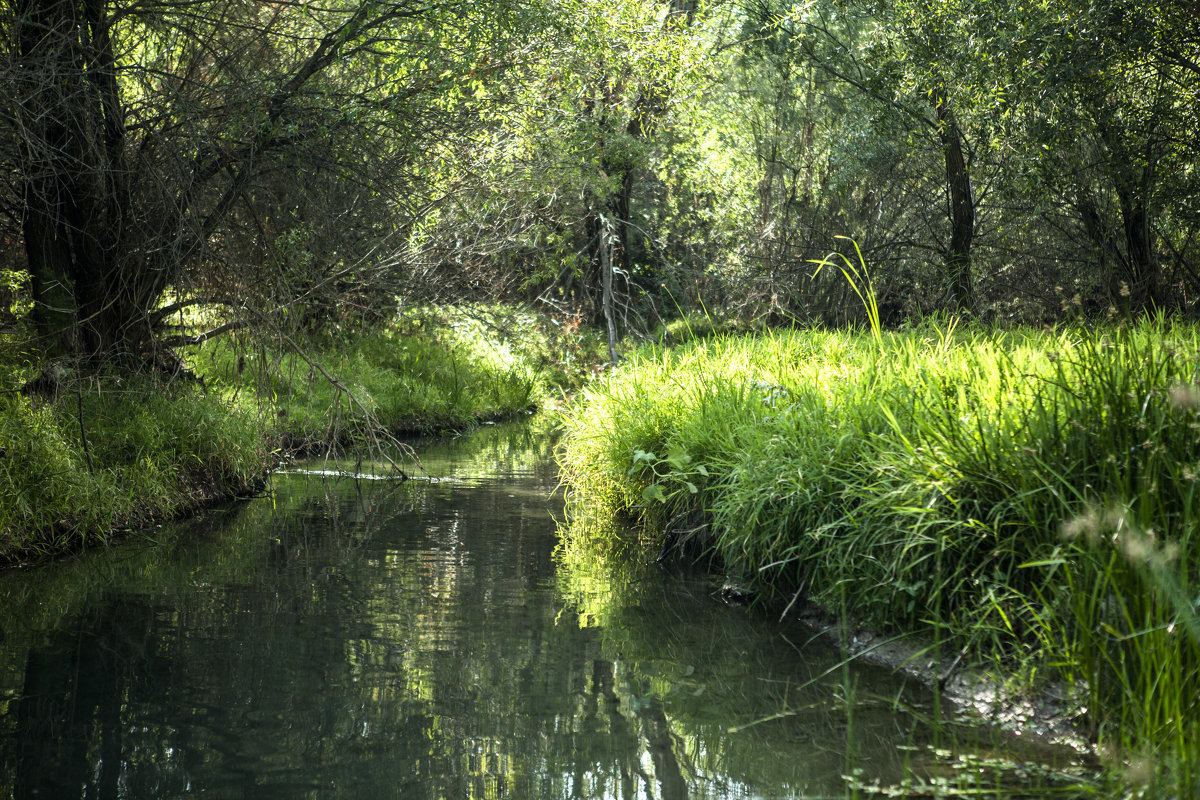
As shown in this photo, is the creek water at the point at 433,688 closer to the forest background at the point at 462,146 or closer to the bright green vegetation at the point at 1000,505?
the bright green vegetation at the point at 1000,505

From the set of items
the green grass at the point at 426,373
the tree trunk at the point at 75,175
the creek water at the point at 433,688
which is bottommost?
the creek water at the point at 433,688

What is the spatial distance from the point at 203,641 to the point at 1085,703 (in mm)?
4041

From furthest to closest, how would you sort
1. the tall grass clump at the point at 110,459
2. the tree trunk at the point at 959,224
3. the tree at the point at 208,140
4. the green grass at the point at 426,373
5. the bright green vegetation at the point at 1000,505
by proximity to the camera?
the tree trunk at the point at 959,224
the green grass at the point at 426,373
the tree at the point at 208,140
the tall grass clump at the point at 110,459
the bright green vegetation at the point at 1000,505

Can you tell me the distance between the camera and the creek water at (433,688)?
3.51 meters

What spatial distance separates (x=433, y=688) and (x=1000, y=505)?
8.52ft

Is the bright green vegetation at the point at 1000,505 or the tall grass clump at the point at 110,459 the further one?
the tall grass clump at the point at 110,459

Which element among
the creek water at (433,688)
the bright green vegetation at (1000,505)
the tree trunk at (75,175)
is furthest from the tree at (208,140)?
the bright green vegetation at (1000,505)

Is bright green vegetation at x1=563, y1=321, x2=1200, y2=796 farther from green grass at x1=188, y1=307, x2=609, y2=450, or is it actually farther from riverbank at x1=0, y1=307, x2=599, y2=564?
green grass at x1=188, y1=307, x2=609, y2=450

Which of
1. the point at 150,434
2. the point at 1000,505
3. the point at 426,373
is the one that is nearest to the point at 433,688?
the point at 1000,505

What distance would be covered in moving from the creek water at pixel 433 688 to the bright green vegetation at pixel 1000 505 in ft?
1.25

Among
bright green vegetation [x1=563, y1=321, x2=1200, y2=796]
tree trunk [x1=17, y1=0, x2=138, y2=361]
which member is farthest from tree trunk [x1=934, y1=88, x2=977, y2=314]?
tree trunk [x1=17, y1=0, x2=138, y2=361]

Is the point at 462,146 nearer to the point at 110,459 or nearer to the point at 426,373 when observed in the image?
the point at 110,459

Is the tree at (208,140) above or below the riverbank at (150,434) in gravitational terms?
above

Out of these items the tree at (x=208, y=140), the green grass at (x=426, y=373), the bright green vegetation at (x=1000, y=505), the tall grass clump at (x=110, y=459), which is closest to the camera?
the bright green vegetation at (x=1000, y=505)
